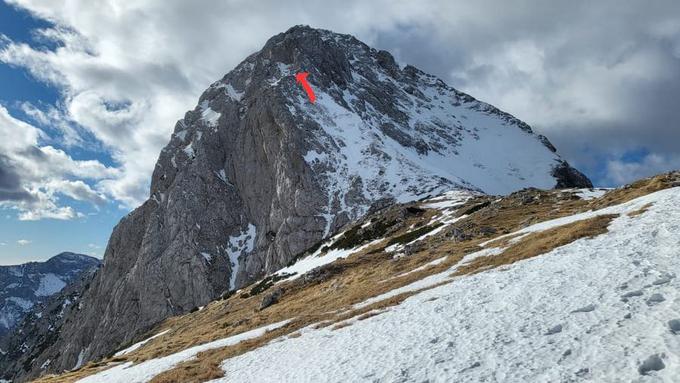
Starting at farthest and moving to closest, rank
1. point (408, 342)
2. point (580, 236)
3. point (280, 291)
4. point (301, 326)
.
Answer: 1. point (280, 291)
2. point (301, 326)
3. point (580, 236)
4. point (408, 342)

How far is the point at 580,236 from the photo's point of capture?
26.6m

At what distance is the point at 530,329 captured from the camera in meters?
15.3

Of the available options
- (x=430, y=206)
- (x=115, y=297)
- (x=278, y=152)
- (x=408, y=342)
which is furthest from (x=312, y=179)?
(x=408, y=342)

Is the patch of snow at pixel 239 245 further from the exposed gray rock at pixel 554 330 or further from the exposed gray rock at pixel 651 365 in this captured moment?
the exposed gray rock at pixel 651 365

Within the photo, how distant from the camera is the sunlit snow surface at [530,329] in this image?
1263cm

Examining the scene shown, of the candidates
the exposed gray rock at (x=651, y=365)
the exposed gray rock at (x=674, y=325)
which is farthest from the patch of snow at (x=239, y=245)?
the exposed gray rock at (x=651, y=365)

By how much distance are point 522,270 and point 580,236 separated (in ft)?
19.4

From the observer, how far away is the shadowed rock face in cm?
13788

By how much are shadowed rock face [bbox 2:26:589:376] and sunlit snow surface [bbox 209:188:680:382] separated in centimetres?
9938

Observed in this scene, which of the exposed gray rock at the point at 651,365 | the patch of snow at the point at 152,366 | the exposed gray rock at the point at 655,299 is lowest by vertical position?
the exposed gray rock at the point at 651,365

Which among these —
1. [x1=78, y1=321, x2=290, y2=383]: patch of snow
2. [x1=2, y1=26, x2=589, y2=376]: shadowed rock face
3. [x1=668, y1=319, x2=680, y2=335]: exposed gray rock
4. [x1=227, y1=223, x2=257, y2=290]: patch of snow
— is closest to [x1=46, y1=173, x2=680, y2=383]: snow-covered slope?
[x1=668, y1=319, x2=680, y2=335]: exposed gray rock

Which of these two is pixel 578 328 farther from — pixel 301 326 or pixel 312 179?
pixel 312 179

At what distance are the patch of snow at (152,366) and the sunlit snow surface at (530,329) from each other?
606cm

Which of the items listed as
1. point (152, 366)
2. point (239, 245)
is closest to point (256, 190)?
point (239, 245)
